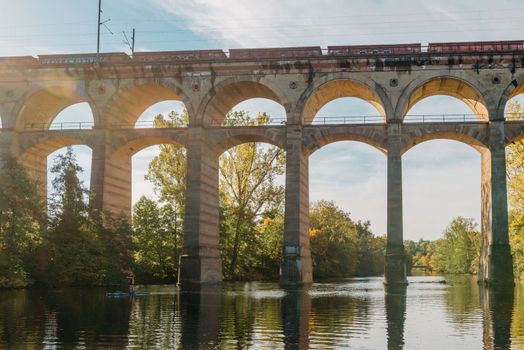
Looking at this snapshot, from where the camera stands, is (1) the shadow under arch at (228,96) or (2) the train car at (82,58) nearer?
(1) the shadow under arch at (228,96)

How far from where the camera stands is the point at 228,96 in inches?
2114

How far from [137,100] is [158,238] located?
1314 centimetres

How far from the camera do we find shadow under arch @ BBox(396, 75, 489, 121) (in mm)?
49094

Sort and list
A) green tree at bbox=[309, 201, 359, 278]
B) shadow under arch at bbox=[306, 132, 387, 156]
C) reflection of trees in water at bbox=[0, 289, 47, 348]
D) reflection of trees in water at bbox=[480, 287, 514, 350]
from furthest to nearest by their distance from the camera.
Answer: green tree at bbox=[309, 201, 359, 278]
shadow under arch at bbox=[306, 132, 387, 156]
reflection of trees in water at bbox=[0, 289, 47, 348]
reflection of trees in water at bbox=[480, 287, 514, 350]

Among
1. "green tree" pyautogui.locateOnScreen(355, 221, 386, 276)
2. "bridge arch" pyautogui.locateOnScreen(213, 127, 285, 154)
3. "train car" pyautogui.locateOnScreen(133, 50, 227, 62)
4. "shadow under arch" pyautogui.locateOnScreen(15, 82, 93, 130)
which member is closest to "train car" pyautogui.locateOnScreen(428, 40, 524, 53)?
"bridge arch" pyautogui.locateOnScreen(213, 127, 285, 154)

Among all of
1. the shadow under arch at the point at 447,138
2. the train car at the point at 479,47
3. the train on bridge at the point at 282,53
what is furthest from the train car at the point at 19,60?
the train car at the point at 479,47

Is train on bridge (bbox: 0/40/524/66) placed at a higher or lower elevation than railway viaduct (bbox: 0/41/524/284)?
higher

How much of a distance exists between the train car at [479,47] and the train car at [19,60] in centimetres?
3481

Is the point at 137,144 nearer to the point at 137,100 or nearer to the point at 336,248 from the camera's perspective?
the point at 137,100

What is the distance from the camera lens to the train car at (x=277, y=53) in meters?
51.3

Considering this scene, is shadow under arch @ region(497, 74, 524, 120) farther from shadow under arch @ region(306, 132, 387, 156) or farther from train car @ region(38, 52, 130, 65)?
train car @ region(38, 52, 130, 65)

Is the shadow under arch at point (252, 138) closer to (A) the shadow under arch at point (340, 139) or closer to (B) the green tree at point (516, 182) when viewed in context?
(A) the shadow under arch at point (340, 139)

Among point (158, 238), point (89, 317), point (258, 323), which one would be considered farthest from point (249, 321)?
point (158, 238)

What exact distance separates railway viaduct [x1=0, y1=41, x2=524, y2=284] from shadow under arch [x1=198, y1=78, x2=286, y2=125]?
0.40 ft
